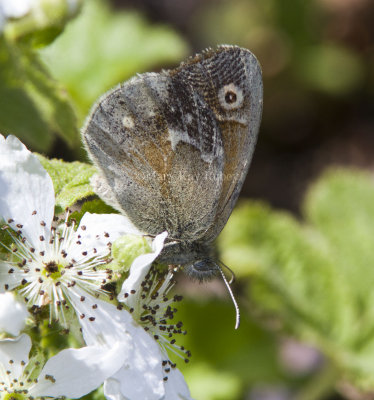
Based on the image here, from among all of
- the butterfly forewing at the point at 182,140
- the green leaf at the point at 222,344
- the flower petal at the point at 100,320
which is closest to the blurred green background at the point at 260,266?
the green leaf at the point at 222,344

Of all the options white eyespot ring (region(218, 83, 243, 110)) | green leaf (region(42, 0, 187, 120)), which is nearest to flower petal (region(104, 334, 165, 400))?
white eyespot ring (region(218, 83, 243, 110))

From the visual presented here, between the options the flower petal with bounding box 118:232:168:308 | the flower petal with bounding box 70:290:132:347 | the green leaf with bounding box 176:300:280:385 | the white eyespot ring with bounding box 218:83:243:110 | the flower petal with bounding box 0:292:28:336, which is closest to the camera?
the flower petal with bounding box 0:292:28:336

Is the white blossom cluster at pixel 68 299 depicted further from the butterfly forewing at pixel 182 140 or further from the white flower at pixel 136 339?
the butterfly forewing at pixel 182 140

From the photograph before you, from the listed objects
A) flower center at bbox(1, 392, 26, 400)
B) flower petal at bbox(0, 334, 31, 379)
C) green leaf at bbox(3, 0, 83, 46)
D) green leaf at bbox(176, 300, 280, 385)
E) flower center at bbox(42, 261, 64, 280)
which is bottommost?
green leaf at bbox(176, 300, 280, 385)

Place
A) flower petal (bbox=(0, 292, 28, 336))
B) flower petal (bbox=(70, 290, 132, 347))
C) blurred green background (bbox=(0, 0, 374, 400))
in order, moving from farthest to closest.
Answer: blurred green background (bbox=(0, 0, 374, 400)) < flower petal (bbox=(70, 290, 132, 347)) < flower petal (bbox=(0, 292, 28, 336))

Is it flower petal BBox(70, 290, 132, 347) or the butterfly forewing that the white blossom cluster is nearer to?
flower petal BBox(70, 290, 132, 347)

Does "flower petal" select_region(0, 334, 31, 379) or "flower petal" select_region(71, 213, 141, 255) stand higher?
"flower petal" select_region(71, 213, 141, 255)

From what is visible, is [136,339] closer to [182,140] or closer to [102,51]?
[182,140]

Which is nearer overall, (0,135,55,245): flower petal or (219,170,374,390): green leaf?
(0,135,55,245): flower petal
